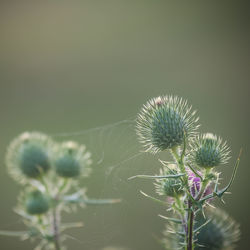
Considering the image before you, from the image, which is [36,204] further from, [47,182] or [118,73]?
[118,73]

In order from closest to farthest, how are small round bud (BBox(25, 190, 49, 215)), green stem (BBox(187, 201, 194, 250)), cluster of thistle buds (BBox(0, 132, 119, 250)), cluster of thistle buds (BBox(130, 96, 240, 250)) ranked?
green stem (BBox(187, 201, 194, 250)) → cluster of thistle buds (BBox(130, 96, 240, 250)) → cluster of thistle buds (BBox(0, 132, 119, 250)) → small round bud (BBox(25, 190, 49, 215))

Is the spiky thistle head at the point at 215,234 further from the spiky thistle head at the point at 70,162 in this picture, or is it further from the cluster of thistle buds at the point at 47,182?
the spiky thistle head at the point at 70,162

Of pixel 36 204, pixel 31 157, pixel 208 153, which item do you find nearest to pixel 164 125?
pixel 208 153

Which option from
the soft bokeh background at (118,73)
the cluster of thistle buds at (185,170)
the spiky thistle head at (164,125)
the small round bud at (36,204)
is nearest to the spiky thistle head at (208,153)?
the cluster of thistle buds at (185,170)

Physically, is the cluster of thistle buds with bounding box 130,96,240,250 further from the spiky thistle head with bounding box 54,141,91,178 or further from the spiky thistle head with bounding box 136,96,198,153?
the spiky thistle head with bounding box 54,141,91,178

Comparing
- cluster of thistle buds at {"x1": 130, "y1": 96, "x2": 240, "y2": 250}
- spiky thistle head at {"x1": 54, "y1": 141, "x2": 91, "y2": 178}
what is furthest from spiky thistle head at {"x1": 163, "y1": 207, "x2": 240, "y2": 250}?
spiky thistle head at {"x1": 54, "y1": 141, "x2": 91, "y2": 178}

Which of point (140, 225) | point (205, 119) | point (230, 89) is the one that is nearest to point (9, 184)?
point (140, 225)
